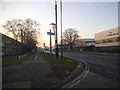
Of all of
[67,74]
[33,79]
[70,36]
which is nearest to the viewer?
[33,79]

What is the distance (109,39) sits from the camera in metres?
59.6

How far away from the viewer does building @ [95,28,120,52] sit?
52.5m

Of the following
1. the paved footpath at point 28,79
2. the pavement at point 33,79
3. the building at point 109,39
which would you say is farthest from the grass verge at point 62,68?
the building at point 109,39

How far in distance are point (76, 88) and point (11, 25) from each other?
44.8 meters

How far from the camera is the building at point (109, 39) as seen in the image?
5250cm

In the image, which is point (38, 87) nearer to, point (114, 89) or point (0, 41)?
point (114, 89)

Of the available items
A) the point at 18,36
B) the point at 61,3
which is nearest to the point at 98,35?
the point at 18,36

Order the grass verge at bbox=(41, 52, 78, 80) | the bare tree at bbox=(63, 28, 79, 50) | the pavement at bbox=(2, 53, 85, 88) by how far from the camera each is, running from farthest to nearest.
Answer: the bare tree at bbox=(63, 28, 79, 50)
the grass verge at bbox=(41, 52, 78, 80)
the pavement at bbox=(2, 53, 85, 88)

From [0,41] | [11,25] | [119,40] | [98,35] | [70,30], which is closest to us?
[0,41]

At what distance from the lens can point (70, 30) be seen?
8169cm

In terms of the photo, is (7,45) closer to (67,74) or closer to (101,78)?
(67,74)

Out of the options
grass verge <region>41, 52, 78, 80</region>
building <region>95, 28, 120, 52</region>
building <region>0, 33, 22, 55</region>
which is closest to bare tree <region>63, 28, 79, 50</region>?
building <region>95, 28, 120, 52</region>

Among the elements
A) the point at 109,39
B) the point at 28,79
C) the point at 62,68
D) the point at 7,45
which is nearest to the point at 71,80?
the point at 28,79

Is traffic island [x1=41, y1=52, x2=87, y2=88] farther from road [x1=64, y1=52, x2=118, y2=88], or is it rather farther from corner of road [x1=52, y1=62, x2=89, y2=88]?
road [x1=64, y1=52, x2=118, y2=88]
